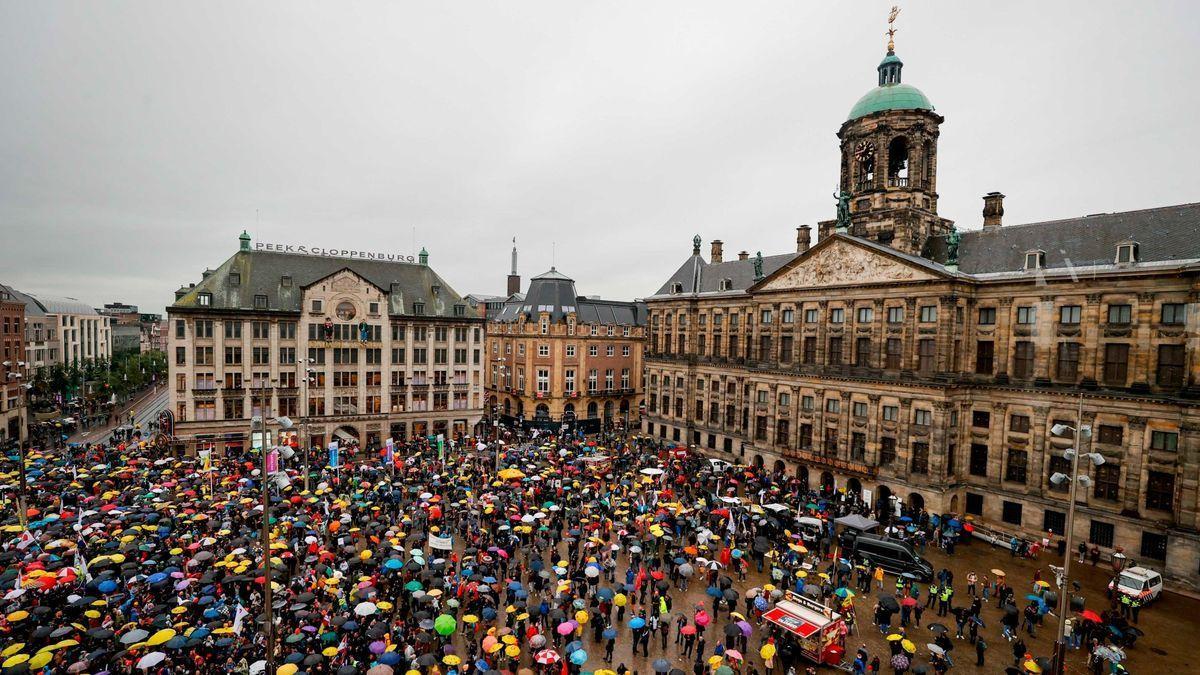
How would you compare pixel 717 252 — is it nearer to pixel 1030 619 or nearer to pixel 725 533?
pixel 725 533

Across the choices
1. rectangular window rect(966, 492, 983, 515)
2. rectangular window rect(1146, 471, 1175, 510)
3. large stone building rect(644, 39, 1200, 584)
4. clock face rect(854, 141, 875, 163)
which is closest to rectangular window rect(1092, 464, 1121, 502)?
large stone building rect(644, 39, 1200, 584)

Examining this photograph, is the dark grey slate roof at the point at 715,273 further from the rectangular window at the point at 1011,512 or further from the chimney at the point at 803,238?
the rectangular window at the point at 1011,512

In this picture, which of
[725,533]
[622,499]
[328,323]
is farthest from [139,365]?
[725,533]

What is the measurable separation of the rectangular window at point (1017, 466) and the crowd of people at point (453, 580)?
6894 millimetres

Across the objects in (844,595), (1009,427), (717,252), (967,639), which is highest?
(717,252)

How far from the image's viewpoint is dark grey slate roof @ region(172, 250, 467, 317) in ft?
208

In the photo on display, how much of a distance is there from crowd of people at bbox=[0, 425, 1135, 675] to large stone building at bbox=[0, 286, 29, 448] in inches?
1079

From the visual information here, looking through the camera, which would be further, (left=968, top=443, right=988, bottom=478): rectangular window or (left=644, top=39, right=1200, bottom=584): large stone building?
(left=968, top=443, right=988, bottom=478): rectangular window

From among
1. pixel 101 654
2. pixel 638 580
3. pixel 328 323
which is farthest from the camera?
pixel 328 323

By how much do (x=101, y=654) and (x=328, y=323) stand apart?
4637 cm

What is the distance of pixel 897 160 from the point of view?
58.2 m

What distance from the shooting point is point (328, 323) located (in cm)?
6544

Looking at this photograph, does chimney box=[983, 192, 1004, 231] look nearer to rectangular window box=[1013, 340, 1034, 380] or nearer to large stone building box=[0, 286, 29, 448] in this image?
rectangular window box=[1013, 340, 1034, 380]

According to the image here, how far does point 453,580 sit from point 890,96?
55.7 m
